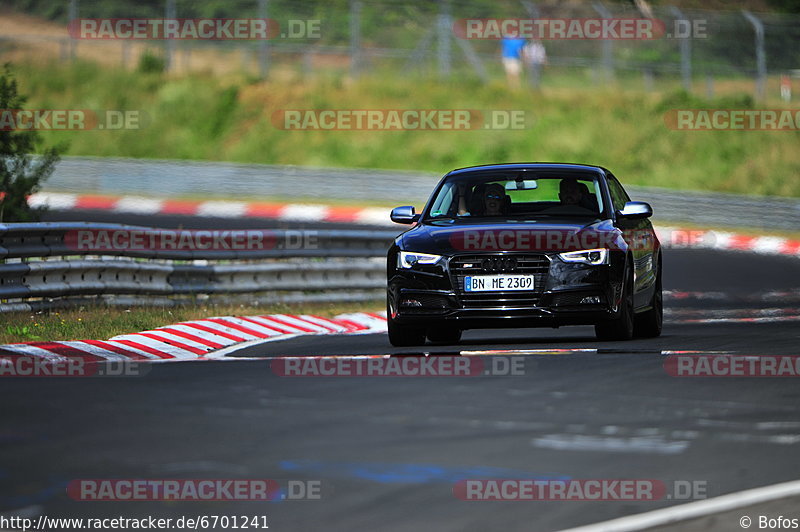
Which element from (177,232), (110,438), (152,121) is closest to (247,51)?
(152,121)

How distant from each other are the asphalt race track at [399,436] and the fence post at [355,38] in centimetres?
2459

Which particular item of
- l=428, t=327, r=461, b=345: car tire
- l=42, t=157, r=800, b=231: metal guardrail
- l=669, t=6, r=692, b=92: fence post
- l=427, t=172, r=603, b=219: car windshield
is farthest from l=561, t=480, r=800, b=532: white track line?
l=669, t=6, r=692, b=92: fence post

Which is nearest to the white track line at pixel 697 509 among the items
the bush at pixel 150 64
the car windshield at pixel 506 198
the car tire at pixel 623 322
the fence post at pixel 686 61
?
the car tire at pixel 623 322

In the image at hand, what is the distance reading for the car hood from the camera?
11.9 m

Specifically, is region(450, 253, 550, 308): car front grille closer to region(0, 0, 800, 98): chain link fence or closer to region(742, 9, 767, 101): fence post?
region(0, 0, 800, 98): chain link fence

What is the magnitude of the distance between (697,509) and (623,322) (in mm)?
6379

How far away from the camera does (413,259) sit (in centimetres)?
1212

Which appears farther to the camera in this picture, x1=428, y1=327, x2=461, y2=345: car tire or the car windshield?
x1=428, y1=327, x2=461, y2=345: car tire

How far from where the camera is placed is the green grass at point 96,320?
42.0 ft

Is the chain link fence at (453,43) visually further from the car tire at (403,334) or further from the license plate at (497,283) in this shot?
the license plate at (497,283)

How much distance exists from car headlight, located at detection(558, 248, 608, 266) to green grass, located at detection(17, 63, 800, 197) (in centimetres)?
2361

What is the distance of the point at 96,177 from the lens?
3306 cm

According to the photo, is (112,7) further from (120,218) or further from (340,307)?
(340,307)

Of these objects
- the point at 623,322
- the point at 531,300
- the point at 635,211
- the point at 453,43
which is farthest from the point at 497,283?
the point at 453,43
